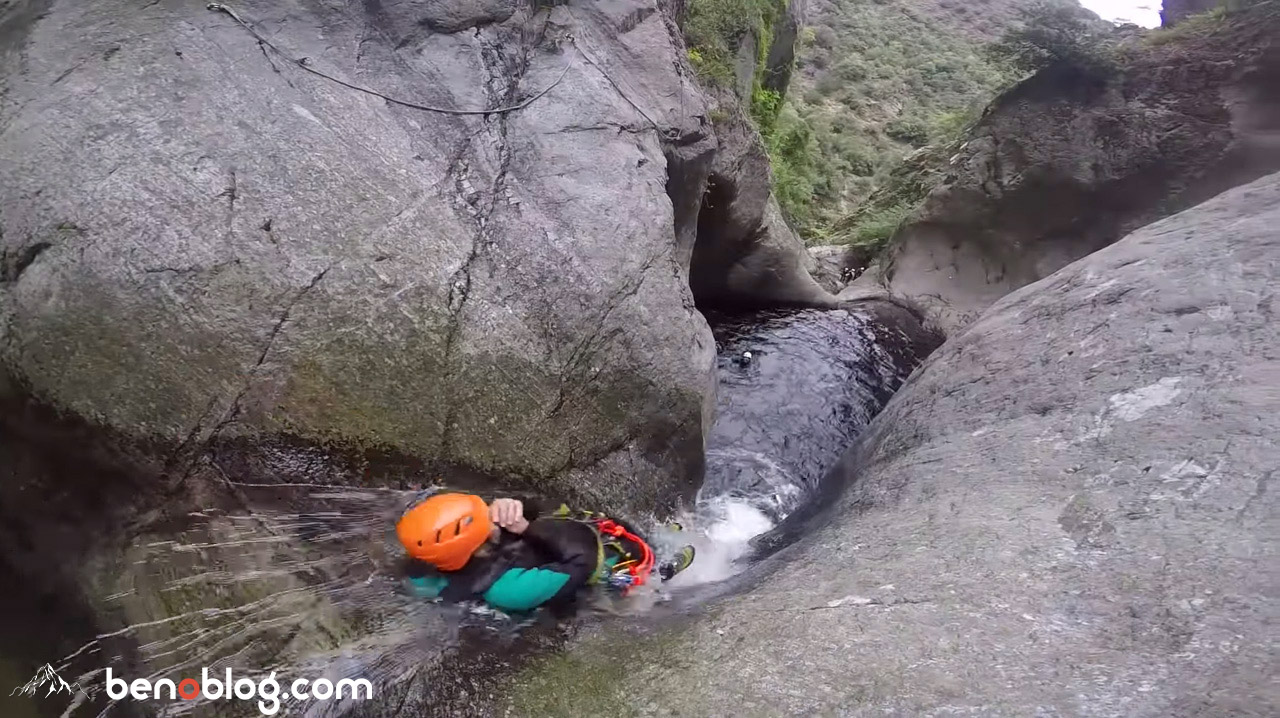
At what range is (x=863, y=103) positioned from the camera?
27.8 meters

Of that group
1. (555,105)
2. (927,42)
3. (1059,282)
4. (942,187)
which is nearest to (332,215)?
(555,105)

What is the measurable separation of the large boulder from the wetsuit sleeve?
26.9 inches

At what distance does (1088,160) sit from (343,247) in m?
10.3

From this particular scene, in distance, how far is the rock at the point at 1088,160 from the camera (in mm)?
8742

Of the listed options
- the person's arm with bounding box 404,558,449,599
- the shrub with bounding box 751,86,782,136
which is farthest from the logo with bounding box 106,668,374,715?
the shrub with bounding box 751,86,782,136

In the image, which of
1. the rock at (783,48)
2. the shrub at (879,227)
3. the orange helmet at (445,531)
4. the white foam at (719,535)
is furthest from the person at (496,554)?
the shrub at (879,227)

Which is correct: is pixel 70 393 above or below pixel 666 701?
above

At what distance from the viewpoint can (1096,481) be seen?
3.50 meters

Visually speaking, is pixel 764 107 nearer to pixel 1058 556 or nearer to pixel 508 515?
pixel 508 515

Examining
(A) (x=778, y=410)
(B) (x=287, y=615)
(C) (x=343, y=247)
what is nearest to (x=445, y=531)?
(B) (x=287, y=615)

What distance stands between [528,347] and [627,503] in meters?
1.46

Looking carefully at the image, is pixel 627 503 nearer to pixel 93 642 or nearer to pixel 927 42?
pixel 93 642

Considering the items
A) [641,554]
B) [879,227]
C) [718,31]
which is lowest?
[641,554]

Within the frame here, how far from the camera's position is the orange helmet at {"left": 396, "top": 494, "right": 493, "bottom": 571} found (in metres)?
3.41
